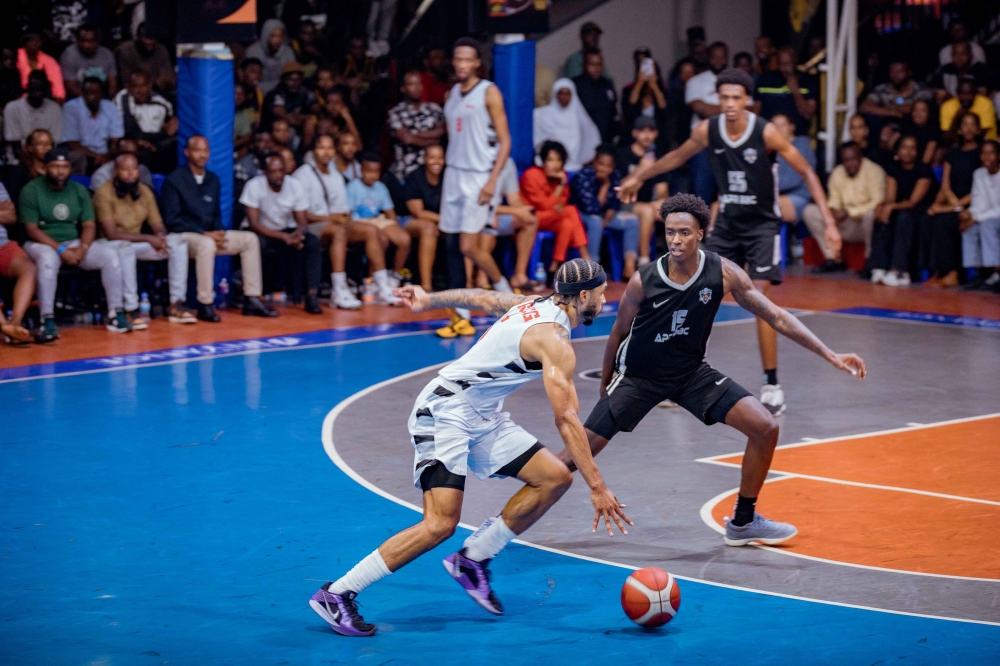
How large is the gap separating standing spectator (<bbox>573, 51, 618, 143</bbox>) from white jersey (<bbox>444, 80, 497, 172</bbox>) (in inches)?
165

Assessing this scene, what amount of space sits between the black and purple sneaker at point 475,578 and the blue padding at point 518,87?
Answer: 9.08 metres

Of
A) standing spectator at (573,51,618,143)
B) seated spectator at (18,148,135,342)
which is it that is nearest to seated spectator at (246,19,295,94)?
standing spectator at (573,51,618,143)

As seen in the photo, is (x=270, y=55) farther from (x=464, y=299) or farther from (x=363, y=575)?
(x=363, y=575)

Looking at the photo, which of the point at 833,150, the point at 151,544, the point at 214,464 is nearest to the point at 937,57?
the point at 833,150

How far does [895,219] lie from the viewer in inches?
583

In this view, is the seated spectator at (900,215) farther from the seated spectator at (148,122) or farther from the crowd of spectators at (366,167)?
the seated spectator at (148,122)

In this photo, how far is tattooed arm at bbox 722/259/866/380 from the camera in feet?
19.8

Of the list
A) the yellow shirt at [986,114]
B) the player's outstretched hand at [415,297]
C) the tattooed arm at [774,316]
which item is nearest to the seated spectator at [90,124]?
the player's outstretched hand at [415,297]

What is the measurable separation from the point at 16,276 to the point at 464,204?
3.98 metres

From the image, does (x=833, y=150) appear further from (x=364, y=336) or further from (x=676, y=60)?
(x=364, y=336)

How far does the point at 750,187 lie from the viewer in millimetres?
8633

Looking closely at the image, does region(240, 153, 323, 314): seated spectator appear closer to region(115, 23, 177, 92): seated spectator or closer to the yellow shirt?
region(115, 23, 177, 92): seated spectator

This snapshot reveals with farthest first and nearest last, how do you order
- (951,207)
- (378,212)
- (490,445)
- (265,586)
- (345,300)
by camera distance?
(951,207)
(378,212)
(345,300)
(265,586)
(490,445)

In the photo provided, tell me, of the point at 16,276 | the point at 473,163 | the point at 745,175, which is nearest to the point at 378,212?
the point at 473,163
